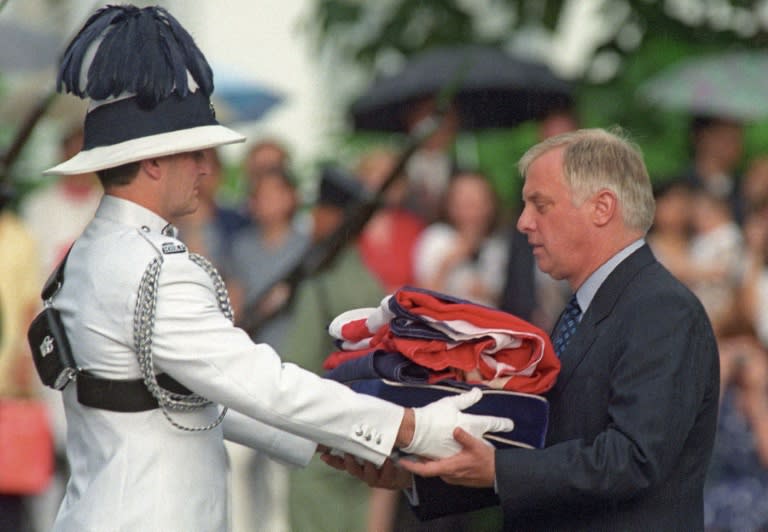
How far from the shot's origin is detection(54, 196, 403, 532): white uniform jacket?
4469 millimetres

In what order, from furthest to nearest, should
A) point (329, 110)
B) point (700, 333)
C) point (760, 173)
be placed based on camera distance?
1. point (329, 110)
2. point (760, 173)
3. point (700, 333)

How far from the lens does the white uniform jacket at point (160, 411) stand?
4.47 metres

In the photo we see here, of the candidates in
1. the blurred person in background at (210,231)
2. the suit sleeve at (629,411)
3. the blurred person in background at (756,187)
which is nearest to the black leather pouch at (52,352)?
the suit sleeve at (629,411)

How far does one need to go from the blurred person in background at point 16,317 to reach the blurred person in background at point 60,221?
11cm

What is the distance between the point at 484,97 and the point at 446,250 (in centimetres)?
196

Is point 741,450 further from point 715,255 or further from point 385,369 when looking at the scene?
point 385,369

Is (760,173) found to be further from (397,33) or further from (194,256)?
(194,256)

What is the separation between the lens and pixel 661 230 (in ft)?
29.7

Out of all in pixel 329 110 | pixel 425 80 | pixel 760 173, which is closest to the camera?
pixel 760 173

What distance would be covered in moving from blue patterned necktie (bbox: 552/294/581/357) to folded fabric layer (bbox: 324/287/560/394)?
165 millimetres

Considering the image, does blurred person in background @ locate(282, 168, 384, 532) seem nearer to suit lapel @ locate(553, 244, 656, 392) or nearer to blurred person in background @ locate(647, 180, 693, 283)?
blurred person in background @ locate(647, 180, 693, 283)

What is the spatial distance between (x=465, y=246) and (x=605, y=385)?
4722mm

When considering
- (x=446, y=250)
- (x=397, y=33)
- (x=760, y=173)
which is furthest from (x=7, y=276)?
(x=760, y=173)

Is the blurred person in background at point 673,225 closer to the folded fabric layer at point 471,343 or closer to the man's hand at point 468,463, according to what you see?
the folded fabric layer at point 471,343
